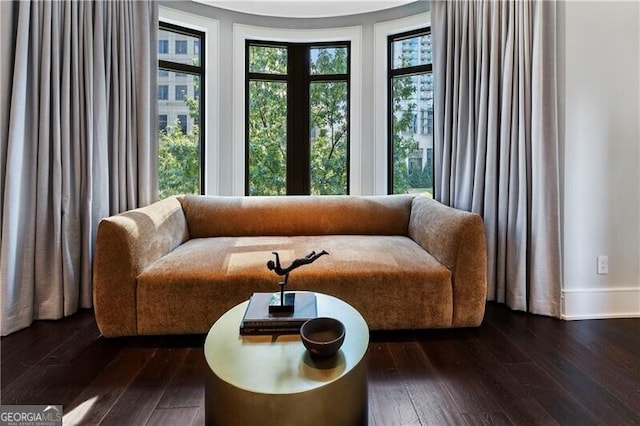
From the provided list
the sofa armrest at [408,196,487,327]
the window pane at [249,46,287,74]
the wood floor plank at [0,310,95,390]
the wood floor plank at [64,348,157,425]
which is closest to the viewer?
the wood floor plank at [64,348,157,425]

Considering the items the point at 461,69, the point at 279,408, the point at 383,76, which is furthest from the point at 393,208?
the point at 279,408

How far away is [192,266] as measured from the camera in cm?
200

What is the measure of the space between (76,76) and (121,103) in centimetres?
33

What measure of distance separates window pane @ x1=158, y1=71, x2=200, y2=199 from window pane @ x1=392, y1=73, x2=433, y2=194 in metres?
2.02

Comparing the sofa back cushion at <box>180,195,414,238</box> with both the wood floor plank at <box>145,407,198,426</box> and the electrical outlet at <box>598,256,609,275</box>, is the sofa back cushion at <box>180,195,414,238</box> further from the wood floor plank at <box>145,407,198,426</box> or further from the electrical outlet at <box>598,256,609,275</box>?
the wood floor plank at <box>145,407,198,426</box>

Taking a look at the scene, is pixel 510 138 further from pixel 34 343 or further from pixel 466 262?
pixel 34 343

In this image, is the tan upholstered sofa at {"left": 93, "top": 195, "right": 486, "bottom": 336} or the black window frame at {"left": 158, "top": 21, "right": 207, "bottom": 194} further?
the black window frame at {"left": 158, "top": 21, "right": 207, "bottom": 194}

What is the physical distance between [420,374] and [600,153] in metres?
1.86

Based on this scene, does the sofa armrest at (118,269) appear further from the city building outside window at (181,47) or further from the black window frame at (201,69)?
the city building outside window at (181,47)

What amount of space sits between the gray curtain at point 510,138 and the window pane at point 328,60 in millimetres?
1194

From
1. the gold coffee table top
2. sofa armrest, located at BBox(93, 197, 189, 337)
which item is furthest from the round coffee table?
sofa armrest, located at BBox(93, 197, 189, 337)

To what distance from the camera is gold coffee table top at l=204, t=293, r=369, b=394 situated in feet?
3.22

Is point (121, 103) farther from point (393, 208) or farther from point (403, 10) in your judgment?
point (403, 10)

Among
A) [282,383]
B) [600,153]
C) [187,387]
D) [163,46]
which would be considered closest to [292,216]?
[187,387]
